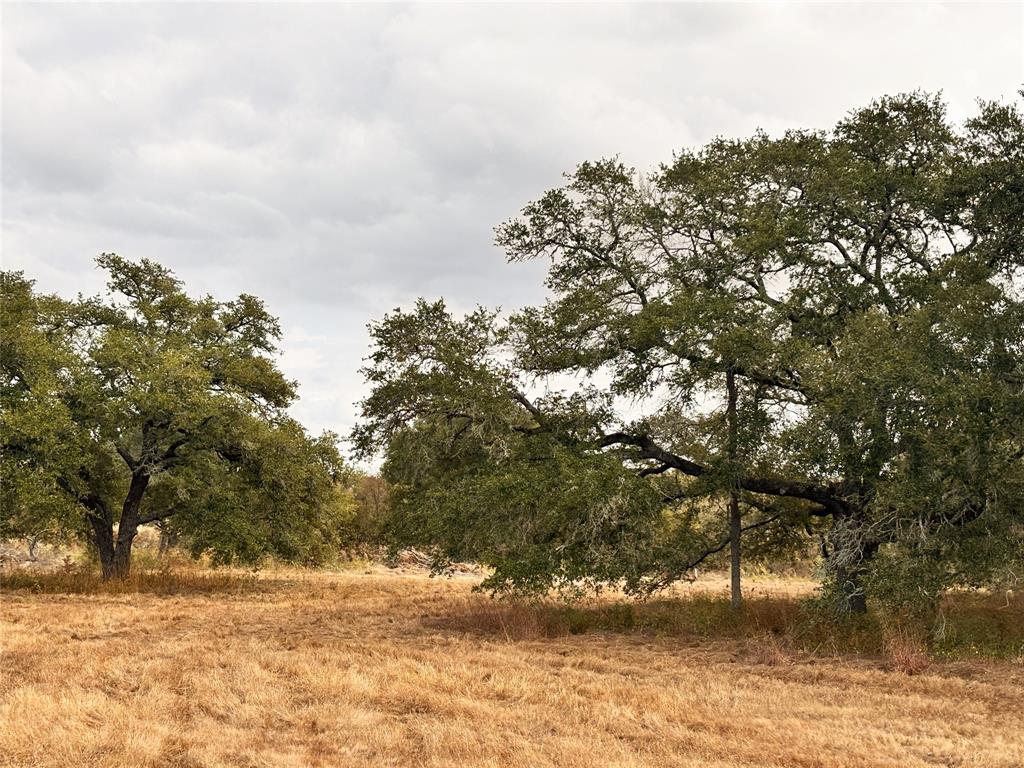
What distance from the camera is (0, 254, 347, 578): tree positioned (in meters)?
22.2

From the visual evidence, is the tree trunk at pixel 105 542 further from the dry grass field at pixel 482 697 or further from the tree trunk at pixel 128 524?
the dry grass field at pixel 482 697

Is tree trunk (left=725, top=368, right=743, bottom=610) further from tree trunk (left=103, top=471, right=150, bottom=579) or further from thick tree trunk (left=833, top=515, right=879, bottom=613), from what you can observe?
tree trunk (left=103, top=471, right=150, bottom=579)

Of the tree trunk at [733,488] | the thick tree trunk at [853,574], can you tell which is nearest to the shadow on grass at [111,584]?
the tree trunk at [733,488]

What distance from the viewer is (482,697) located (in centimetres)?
996

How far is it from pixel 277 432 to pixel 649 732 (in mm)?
20020

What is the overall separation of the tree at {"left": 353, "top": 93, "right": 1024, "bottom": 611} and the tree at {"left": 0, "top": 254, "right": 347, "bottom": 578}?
30.0ft

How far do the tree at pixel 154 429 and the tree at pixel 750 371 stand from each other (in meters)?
9.14

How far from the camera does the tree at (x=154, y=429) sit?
22.2m

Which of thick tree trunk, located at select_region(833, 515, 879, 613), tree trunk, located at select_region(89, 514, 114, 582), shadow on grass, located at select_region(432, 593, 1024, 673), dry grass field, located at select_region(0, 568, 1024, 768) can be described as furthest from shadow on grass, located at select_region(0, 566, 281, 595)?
thick tree trunk, located at select_region(833, 515, 879, 613)

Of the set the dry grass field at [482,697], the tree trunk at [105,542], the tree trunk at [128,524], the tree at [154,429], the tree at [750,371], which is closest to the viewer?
the dry grass field at [482,697]

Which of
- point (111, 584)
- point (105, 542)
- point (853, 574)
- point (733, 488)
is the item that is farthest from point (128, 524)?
point (853, 574)

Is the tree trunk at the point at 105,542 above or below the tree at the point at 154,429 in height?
below

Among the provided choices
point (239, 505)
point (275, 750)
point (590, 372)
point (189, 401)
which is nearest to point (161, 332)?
point (189, 401)

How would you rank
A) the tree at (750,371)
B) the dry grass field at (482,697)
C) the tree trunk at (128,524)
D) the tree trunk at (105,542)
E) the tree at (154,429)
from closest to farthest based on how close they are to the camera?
the dry grass field at (482,697) → the tree at (750,371) → the tree at (154,429) → the tree trunk at (105,542) → the tree trunk at (128,524)
